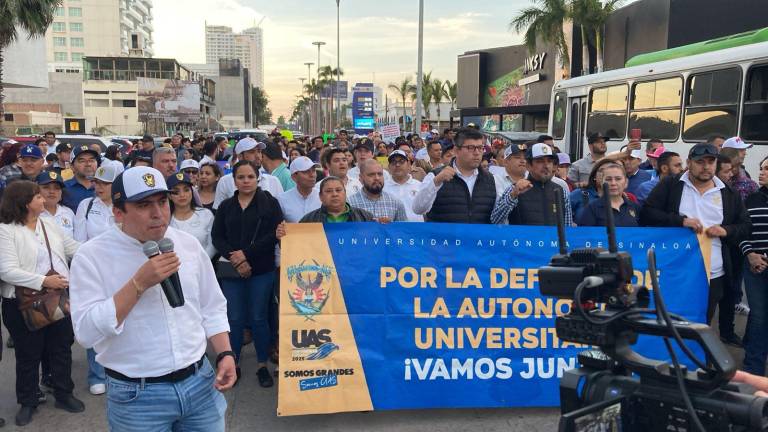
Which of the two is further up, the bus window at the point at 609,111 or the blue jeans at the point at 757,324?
the bus window at the point at 609,111

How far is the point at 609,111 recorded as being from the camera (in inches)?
551

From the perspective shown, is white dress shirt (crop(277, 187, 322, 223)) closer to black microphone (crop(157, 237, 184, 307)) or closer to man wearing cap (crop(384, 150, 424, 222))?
man wearing cap (crop(384, 150, 424, 222))

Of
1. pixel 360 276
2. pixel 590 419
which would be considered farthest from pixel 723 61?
pixel 590 419

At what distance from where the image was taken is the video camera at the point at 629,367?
65.9 inches

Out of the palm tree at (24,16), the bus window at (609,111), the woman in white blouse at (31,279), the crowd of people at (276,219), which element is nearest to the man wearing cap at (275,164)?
the crowd of people at (276,219)

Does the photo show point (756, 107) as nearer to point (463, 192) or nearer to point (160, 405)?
point (463, 192)

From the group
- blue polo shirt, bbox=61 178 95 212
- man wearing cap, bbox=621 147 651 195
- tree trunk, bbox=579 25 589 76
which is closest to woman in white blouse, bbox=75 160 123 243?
blue polo shirt, bbox=61 178 95 212

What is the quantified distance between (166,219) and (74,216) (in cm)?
358

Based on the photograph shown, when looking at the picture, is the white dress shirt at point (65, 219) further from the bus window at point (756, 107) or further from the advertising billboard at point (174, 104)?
the advertising billboard at point (174, 104)

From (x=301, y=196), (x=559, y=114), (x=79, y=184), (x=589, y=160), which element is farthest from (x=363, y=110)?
(x=301, y=196)

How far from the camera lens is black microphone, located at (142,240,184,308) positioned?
2.30 meters

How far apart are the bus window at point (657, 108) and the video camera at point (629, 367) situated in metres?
10.7

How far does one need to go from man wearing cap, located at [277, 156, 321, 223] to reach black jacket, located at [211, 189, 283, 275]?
1.70ft

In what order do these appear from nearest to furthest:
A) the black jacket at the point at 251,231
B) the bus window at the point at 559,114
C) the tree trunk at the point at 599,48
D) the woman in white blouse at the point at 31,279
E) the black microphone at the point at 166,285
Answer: the black microphone at the point at 166,285 < the woman in white blouse at the point at 31,279 < the black jacket at the point at 251,231 < the bus window at the point at 559,114 < the tree trunk at the point at 599,48
